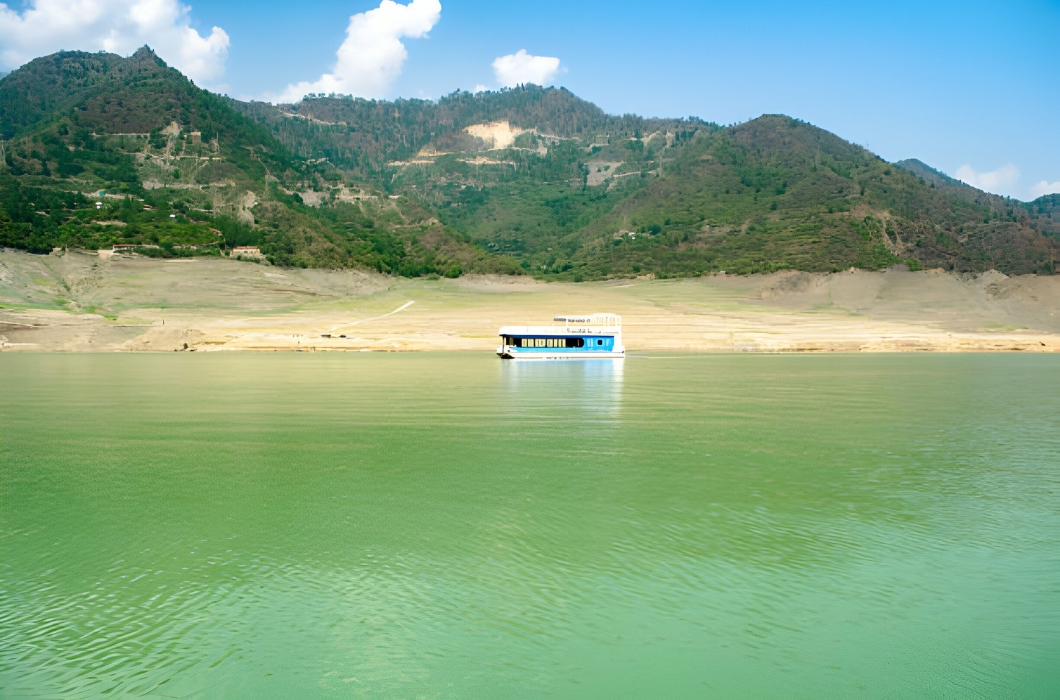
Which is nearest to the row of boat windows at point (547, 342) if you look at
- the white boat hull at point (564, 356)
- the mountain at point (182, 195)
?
the white boat hull at point (564, 356)

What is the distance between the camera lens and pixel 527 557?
1257 centimetres

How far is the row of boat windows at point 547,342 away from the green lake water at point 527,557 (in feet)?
120

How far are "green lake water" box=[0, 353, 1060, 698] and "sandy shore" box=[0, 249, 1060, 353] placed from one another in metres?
49.1

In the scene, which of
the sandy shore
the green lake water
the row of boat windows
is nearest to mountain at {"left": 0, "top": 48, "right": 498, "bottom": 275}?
the sandy shore

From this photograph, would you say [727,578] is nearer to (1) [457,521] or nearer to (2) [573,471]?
(1) [457,521]

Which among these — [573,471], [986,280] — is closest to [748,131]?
[986,280]

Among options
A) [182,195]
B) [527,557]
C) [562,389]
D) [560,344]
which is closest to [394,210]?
[182,195]

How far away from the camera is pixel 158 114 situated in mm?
136000

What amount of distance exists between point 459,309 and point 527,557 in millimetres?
80565

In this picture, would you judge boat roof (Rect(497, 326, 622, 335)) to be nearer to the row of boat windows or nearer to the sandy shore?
the row of boat windows

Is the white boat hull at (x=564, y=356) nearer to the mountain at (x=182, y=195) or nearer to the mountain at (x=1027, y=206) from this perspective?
the mountain at (x=182, y=195)

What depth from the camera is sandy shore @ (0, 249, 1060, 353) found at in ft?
239

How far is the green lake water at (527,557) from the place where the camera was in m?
8.98

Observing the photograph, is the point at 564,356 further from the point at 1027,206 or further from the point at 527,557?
the point at 1027,206
